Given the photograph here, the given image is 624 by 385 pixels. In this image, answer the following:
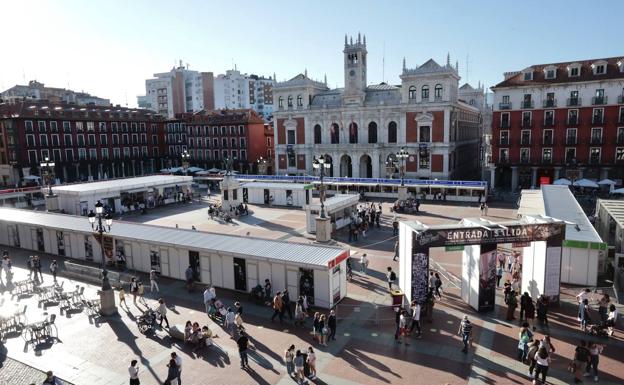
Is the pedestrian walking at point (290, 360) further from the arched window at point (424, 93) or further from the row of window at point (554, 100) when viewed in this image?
the arched window at point (424, 93)

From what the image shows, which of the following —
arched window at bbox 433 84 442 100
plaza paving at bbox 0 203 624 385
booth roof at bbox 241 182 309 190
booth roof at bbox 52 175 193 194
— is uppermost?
arched window at bbox 433 84 442 100

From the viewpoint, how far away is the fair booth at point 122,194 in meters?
43.4

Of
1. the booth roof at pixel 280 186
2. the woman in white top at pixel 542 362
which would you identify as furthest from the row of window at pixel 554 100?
the woman in white top at pixel 542 362

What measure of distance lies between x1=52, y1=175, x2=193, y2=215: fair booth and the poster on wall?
3718 cm

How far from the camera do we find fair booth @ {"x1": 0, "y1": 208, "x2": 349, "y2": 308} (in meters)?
20.1

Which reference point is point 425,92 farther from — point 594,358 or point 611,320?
point 594,358

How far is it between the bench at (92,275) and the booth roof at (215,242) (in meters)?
2.27

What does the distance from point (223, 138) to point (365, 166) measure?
2792 cm

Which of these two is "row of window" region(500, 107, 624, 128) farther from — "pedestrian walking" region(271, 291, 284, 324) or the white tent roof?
"pedestrian walking" region(271, 291, 284, 324)

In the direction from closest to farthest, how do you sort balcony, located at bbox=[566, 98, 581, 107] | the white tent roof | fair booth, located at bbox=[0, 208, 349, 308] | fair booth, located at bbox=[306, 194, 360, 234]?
fair booth, located at bbox=[0, 208, 349, 308]
the white tent roof
fair booth, located at bbox=[306, 194, 360, 234]
balcony, located at bbox=[566, 98, 581, 107]

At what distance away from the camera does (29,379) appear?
14.9 metres

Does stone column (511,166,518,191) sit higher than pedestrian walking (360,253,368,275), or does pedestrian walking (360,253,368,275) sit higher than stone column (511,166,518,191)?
stone column (511,166,518,191)

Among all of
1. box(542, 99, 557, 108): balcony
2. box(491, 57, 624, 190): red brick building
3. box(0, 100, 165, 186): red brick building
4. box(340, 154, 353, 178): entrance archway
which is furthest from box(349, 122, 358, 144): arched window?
box(0, 100, 165, 186): red brick building

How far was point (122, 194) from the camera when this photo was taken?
47156 mm
